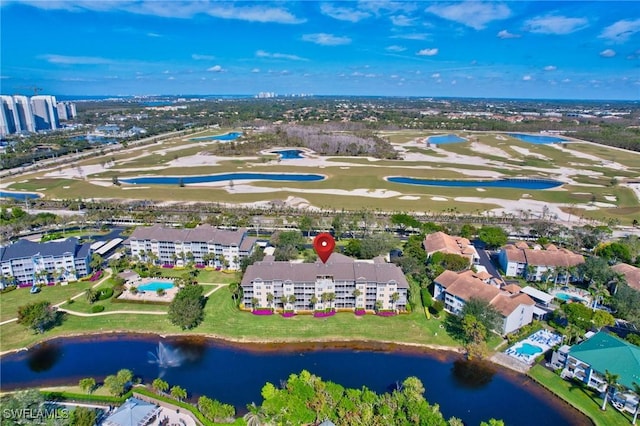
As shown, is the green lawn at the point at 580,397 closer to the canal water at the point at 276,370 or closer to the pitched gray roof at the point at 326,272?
the canal water at the point at 276,370

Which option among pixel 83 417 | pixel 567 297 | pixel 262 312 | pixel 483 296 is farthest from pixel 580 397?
pixel 83 417

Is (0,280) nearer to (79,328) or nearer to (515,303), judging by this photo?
(79,328)

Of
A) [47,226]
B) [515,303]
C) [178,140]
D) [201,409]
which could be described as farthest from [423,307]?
[178,140]

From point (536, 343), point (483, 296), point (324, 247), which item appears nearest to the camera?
point (536, 343)

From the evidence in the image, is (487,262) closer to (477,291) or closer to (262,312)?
(477,291)

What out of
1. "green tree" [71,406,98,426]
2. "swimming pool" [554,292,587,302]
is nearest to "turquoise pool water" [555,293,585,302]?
"swimming pool" [554,292,587,302]

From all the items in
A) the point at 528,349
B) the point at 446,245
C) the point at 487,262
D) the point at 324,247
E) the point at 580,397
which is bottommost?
the point at 580,397
